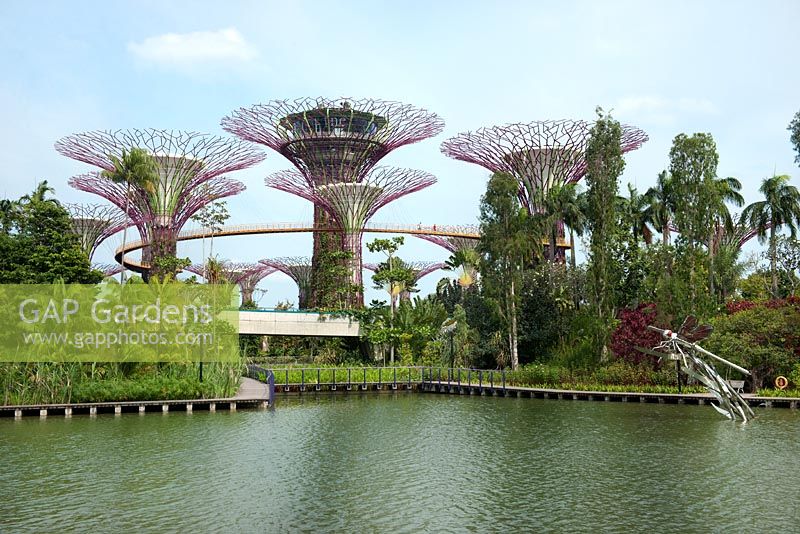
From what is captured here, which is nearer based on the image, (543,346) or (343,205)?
(543,346)

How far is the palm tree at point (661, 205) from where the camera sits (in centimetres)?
4478

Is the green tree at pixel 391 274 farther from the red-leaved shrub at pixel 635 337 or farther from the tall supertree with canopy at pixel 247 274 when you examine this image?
the tall supertree with canopy at pixel 247 274

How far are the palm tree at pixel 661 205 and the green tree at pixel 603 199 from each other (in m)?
9.19

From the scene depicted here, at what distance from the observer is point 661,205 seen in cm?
4653

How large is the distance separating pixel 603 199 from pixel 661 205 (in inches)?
488

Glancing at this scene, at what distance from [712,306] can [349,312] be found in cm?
2175

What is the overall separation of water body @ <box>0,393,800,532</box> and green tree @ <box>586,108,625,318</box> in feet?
31.7

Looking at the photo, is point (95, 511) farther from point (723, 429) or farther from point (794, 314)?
point (794, 314)

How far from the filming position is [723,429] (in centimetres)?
2212

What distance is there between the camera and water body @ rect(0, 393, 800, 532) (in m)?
12.8

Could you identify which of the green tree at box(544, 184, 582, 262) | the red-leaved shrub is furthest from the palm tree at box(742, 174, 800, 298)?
the red-leaved shrub

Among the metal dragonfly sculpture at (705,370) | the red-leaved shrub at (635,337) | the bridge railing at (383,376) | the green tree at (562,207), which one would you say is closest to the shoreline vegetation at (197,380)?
the bridge railing at (383,376)

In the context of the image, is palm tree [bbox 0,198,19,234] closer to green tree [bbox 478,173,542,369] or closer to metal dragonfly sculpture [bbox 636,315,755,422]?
green tree [bbox 478,173,542,369]

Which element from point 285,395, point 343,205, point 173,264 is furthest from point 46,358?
point 343,205
